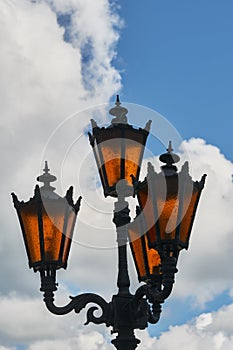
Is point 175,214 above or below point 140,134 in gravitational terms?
below

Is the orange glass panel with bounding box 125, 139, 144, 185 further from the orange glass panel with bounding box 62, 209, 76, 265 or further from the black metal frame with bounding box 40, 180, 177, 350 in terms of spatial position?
the orange glass panel with bounding box 62, 209, 76, 265

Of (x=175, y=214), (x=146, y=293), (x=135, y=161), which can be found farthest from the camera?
(x=135, y=161)

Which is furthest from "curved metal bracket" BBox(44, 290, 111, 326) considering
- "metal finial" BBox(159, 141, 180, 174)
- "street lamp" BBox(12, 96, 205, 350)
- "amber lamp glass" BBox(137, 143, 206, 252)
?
"metal finial" BBox(159, 141, 180, 174)

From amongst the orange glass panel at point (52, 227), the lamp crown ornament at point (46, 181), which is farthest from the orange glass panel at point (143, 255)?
the lamp crown ornament at point (46, 181)

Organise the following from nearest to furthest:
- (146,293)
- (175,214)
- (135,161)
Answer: (175,214), (146,293), (135,161)

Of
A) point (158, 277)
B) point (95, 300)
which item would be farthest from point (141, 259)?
point (95, 300)

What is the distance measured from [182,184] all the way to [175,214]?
303 mm

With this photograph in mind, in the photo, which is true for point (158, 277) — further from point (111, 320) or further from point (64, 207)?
point (64, 207)

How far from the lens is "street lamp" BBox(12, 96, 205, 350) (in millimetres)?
7184

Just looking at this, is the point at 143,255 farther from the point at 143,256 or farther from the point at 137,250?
the point at 137,250

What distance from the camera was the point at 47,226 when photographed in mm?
7953

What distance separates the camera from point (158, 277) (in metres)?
8.48

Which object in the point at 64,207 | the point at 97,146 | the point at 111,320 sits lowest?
the point at 111,320

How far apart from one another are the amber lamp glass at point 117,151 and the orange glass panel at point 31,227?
0.85 metres
